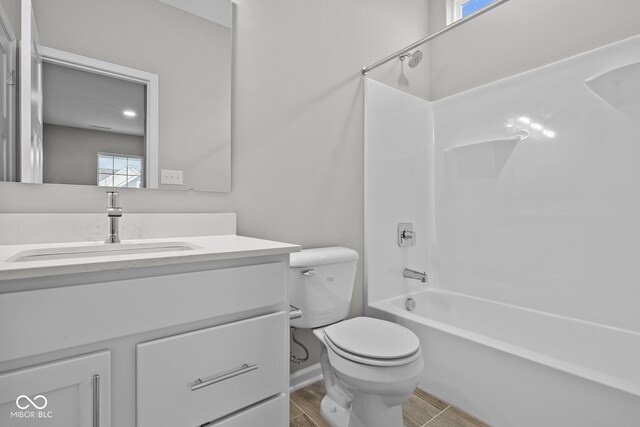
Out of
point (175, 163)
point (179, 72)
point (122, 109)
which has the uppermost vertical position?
point (179, 72)

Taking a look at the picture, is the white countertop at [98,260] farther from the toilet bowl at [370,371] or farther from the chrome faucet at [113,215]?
the toilet bowl at [370,371]

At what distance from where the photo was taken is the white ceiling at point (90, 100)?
109 centimetres

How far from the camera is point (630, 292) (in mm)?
1578

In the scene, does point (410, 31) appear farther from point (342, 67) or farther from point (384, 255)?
point (384, 255)

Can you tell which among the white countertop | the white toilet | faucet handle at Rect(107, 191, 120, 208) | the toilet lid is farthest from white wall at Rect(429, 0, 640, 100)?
faucet handle at Rect(107, 191, 120, 208)

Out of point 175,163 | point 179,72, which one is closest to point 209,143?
point 175,163

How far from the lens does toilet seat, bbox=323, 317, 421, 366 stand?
3.72 feet

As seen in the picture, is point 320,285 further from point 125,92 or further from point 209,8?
point 209,8

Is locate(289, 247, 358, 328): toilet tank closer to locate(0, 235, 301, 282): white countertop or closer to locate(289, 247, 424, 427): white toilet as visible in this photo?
locate(289, 247, 424, 427): white toilet

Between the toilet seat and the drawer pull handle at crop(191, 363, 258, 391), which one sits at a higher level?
the drawer pull handle at crop(191, 363, 258, 391)

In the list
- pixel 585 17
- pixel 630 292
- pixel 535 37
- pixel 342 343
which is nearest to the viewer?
pixel 342 343

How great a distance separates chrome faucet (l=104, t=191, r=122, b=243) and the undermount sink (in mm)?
38

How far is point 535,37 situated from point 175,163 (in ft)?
7.40

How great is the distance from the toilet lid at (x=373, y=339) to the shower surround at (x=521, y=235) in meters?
0.39
